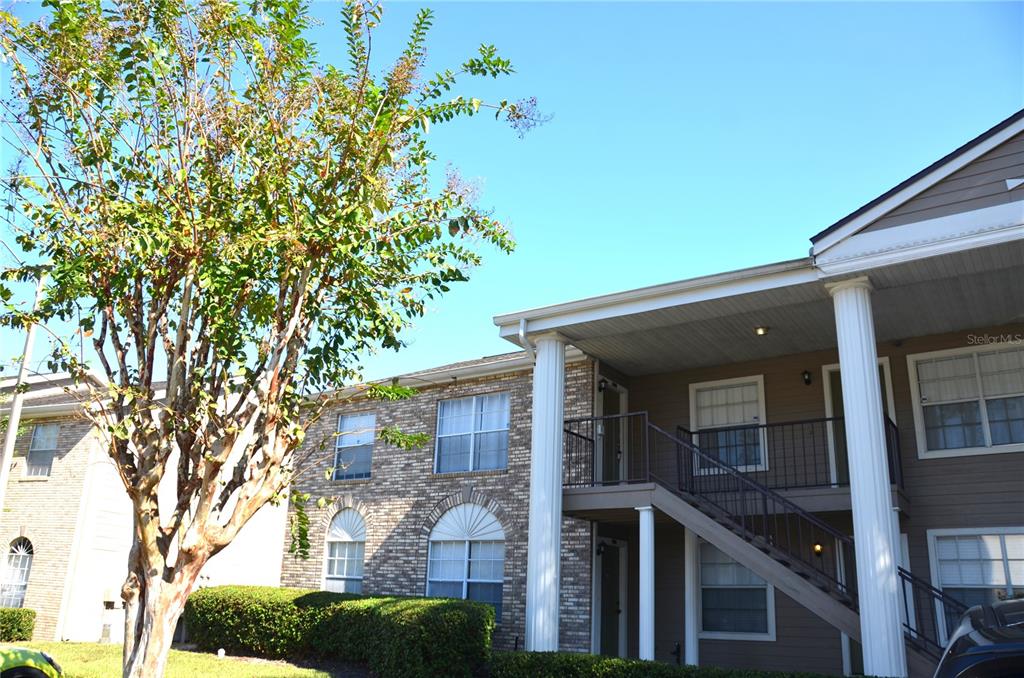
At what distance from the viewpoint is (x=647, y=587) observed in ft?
37.7

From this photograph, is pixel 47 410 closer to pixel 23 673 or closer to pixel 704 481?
pixel 23 673

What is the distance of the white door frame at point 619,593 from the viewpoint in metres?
13.8

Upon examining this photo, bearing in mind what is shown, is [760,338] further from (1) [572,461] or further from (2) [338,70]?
(2) [338,70]

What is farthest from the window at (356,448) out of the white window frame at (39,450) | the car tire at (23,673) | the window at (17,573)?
the car tire at (23,673)

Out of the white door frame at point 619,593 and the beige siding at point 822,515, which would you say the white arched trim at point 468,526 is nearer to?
the white door frame at point 619,593

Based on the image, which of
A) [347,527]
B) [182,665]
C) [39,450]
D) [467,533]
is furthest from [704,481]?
[39,450]

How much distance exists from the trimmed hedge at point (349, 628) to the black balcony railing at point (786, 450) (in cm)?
492

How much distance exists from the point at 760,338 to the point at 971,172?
168 inches

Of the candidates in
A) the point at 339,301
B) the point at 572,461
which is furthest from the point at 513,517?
the point at 339,301

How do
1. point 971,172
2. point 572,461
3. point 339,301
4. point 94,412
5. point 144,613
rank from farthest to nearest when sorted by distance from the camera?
point 572,461, point 971,172, point 339,301, point 94,412, point 144,613

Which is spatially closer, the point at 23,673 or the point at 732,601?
the point at 23,673

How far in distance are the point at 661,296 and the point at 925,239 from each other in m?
3.47

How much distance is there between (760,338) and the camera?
1300cm

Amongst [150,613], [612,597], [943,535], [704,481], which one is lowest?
[150,613]
